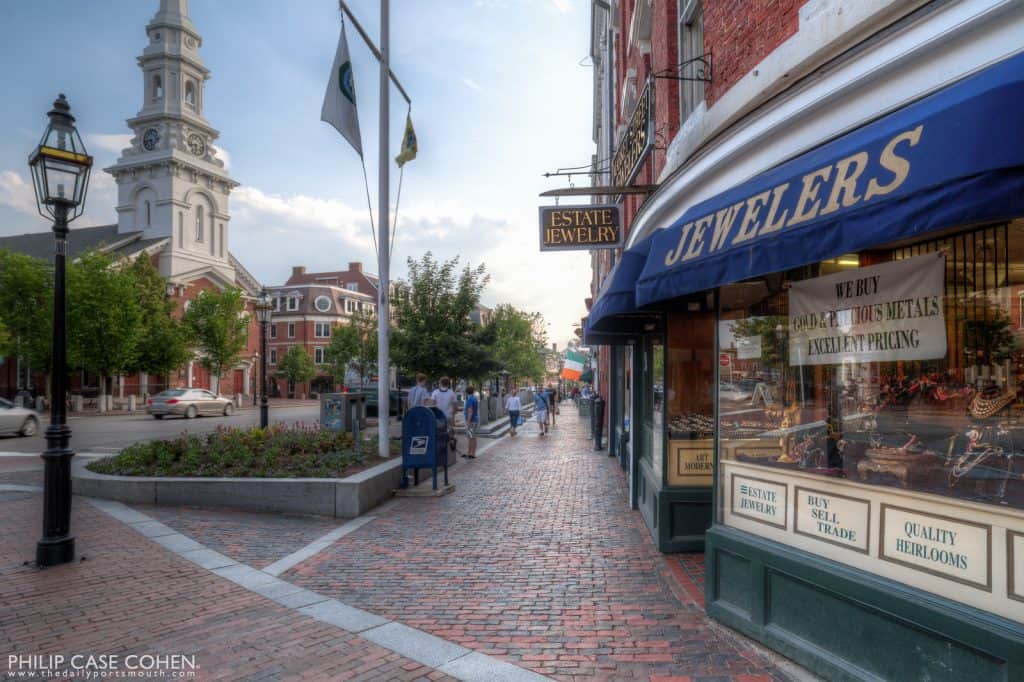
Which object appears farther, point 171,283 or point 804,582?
point 171,283

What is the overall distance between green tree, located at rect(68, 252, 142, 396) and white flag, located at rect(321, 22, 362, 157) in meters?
33.8

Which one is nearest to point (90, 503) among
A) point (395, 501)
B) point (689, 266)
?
point (395, 501)

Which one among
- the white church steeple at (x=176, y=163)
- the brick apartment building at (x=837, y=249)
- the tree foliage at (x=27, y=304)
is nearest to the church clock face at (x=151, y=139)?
the white church steeple at (x=176, y=163)

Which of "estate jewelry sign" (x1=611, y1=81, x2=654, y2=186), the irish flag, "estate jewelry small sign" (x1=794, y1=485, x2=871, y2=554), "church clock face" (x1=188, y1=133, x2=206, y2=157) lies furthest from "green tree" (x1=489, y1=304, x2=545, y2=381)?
"estate jewelry small sign" (x1=794, y1=485, x2=871, y2=554)

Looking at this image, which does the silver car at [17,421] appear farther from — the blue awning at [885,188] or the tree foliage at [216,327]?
the tree foliage at [216,327]

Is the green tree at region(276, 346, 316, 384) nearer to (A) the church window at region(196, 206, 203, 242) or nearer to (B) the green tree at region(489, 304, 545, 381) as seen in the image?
(A) the church window at region(196, 206, 203, 242)

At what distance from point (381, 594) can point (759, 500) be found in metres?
3.22

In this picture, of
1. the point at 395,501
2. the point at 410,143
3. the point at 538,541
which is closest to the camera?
the point at 538,541

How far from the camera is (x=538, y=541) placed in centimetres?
739

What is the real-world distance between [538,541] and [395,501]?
121 inches

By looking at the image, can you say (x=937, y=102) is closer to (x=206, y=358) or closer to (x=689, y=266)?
(x=689, y=266)

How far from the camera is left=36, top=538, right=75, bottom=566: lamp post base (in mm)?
6176

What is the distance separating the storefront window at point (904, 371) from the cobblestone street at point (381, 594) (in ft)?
4.97

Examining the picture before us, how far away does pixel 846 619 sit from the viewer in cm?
382
